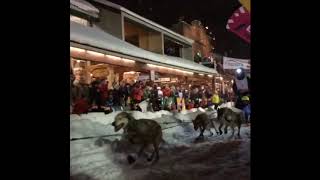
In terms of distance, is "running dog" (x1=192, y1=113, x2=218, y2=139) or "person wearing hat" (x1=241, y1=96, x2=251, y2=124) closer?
"person wearing hat" (x1=241, y1=96, x2=251, y2=124)

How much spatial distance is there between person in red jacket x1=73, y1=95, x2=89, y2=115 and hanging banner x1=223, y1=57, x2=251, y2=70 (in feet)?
2.72

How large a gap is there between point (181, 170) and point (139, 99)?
0.47m

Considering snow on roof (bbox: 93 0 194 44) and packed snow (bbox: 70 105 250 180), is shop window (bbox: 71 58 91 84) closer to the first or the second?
packed snow (bbox: 70 105 250 180)

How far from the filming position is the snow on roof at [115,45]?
2311 mm

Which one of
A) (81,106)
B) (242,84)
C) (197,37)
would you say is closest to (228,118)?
(242,84)

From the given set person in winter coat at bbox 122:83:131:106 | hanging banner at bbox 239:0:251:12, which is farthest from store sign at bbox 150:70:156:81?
hanging banner at bbox 239:0:251:12

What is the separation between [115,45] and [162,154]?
2.17ft

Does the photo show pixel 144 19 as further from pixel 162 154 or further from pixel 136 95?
pixel 162 154

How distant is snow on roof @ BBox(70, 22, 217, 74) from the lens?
7.58 feet

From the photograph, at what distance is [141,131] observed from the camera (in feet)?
8.00

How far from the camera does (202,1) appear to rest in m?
2.50
